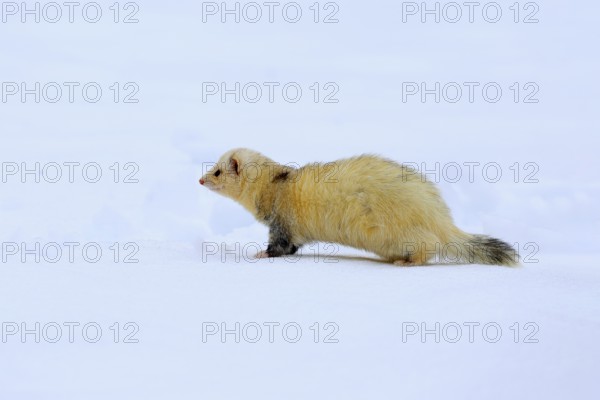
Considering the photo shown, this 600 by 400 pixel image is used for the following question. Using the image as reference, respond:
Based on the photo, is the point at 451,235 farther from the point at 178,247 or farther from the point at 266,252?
the point at 178,247

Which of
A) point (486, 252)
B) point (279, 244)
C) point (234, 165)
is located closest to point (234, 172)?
point (234, 165)

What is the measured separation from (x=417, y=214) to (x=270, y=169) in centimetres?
124

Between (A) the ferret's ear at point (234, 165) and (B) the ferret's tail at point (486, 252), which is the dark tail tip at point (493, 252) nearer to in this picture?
(B) the ferret's tail at point (486, 252)

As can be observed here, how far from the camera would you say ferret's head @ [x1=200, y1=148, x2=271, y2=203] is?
6.32 metres

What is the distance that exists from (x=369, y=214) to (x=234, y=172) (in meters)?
1.24

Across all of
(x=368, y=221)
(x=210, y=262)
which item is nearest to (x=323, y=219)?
(x=368, y=221)

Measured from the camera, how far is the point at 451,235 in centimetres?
564

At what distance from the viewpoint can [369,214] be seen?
221 inches

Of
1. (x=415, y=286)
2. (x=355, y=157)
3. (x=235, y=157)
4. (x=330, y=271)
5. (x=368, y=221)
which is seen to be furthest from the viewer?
(x=235, y=157)

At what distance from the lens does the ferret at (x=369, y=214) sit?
5582 millimetres

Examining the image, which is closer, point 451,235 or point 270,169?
point 451,235

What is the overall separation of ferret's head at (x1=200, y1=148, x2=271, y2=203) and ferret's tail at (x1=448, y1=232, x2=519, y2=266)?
5.22ft

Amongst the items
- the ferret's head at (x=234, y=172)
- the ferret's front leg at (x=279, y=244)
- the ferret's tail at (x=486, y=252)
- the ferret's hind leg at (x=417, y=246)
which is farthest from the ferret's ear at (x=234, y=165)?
the ferret's tail at (x=486, y=252)

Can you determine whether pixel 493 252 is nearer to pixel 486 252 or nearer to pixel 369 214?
pixel 486 252
